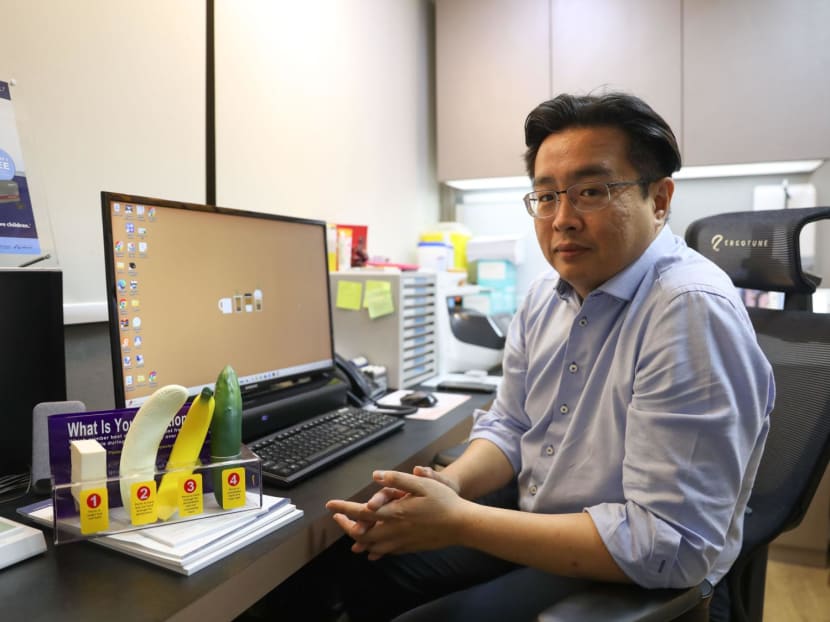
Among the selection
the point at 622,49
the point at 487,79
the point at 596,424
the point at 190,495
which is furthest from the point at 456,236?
the point at 190,495

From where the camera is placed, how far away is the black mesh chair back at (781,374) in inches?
39.5

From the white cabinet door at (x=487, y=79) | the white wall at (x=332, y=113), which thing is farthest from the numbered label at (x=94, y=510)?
the white cabinet door at (x=487, y=79)

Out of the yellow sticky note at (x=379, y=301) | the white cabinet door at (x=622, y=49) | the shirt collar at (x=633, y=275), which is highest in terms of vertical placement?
the white cabinet door at (x=622, y=49)

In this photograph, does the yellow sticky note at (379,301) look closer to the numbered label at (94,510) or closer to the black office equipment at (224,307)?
the black office equipment at (224,307)

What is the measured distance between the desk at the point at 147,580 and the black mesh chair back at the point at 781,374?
734 mm

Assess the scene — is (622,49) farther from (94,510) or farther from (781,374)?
(94,510)

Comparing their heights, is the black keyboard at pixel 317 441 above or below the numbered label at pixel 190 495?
below

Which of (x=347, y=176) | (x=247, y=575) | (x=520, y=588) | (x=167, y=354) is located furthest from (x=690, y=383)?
(x=347, y=176)

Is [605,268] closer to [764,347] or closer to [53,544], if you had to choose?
[764,347]

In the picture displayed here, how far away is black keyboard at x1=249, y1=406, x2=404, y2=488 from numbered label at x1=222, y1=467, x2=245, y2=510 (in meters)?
0.12

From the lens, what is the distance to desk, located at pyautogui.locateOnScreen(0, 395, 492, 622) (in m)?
0.62

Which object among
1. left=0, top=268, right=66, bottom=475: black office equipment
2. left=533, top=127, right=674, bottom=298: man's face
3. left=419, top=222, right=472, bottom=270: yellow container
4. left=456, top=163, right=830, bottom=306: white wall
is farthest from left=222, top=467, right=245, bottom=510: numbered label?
A: left=419, top=222, right=472, bottom=270: yellow container

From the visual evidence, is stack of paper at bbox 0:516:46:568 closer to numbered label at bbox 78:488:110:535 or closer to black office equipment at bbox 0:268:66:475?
numbered label at bbox 78:488:110:535

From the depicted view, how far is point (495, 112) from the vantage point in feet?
9.33
